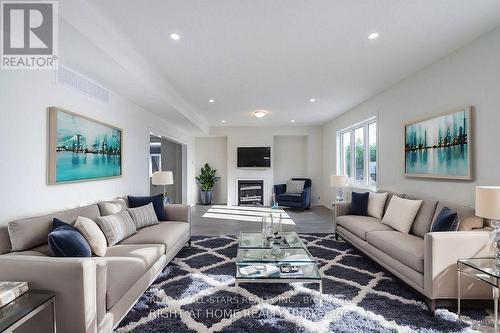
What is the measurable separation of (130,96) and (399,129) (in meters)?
4.37

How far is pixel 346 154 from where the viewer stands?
6828 mm

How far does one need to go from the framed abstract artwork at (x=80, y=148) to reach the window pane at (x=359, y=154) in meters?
4.95

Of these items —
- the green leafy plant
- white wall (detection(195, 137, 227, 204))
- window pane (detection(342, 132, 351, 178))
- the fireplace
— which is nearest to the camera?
window pane (detection(342, 132, 351, 178))

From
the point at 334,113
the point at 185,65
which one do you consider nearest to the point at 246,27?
the point at 185,65

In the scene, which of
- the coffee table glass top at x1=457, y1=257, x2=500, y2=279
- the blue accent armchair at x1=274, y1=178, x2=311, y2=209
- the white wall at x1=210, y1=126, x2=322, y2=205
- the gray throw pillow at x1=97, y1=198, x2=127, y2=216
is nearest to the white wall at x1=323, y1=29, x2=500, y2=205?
the coffee table glass top at x1=457, y1=257, x2=500, y2=279

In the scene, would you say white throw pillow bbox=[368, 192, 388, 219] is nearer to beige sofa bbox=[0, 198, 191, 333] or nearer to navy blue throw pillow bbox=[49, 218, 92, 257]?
beige sofa bbox=[0, 198, 191, 333]

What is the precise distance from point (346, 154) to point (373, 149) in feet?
4.82

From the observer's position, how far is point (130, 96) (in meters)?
4.07

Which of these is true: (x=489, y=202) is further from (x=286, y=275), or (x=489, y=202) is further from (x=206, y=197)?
(x=206, y=197)

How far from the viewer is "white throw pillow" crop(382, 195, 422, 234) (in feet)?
10.7

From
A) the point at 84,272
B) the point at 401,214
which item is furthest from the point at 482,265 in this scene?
the point at 84,272

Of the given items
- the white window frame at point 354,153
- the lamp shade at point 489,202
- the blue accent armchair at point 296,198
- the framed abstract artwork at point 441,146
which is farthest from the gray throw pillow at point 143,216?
the blue accent armchair at point 296,198

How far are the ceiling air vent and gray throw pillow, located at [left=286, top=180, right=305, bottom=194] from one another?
5.77m

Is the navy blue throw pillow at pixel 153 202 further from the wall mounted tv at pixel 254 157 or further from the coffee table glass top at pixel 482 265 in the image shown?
the wall mounted tv at pixel 254 157
